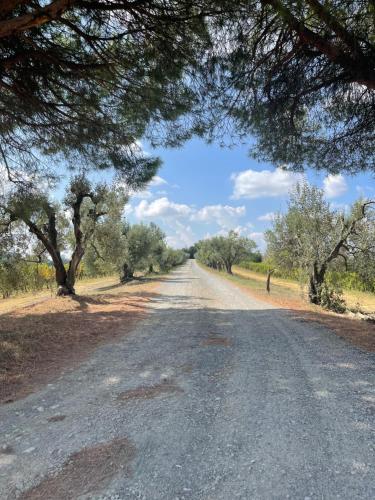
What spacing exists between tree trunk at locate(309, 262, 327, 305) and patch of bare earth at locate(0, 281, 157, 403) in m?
7.60

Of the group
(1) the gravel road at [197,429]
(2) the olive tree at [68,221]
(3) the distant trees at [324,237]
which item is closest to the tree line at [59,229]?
(2) the olive tree at [68,221]

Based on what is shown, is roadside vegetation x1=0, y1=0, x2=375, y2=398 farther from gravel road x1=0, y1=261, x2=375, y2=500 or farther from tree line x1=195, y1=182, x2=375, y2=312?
tree line x1=195, y1=182, x2=375, y2=312

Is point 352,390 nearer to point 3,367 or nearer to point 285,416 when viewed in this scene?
point 285,416

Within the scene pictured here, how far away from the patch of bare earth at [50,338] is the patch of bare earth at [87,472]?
1.98 meters

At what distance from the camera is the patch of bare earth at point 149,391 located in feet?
14.2

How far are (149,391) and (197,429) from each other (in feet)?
3.94

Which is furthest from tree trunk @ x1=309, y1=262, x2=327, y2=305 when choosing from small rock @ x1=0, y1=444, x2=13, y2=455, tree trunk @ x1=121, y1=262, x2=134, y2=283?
tree trunk @ x1=121, y1=262, x2=134, y2=283

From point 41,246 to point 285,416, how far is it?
1475 cm

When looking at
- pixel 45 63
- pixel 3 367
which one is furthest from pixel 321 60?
pixel 3 367

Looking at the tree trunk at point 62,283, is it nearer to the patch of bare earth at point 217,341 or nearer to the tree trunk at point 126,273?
the patch of bare earth at point 217,341

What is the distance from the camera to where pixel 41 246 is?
16.1 metres

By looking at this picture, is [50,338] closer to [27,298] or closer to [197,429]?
[197,429]

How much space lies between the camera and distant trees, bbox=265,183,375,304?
1429 centimetres

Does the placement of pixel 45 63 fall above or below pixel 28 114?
above
